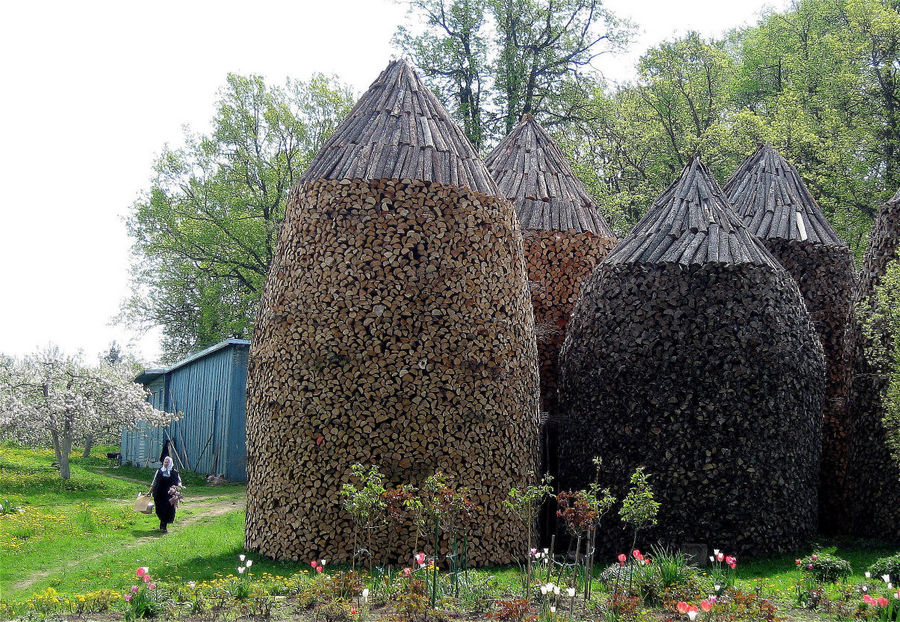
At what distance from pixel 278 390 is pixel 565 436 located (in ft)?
11.3

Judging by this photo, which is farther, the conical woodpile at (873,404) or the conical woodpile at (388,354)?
the conical woodpile at (873,404)

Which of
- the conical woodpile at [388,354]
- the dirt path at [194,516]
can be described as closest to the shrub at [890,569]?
the conical woodpile at [388,354]

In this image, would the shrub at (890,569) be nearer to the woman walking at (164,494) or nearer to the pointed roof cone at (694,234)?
the pointed roof cone at (694,234)

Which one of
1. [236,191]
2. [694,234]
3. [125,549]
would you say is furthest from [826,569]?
[236,191]

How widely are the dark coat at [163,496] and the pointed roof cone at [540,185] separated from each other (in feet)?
20.6

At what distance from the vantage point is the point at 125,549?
32.5 ft

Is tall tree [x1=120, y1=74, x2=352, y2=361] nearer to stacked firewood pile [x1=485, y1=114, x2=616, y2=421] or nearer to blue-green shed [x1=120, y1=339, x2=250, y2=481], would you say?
blue-green shed [x1=120, y1=339, x2=250, y2=481]

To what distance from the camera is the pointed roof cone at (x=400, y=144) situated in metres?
8.71

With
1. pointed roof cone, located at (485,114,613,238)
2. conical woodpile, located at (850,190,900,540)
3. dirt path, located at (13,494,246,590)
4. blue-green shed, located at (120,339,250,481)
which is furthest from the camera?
blue-green shed, located at (120,339,250,481)

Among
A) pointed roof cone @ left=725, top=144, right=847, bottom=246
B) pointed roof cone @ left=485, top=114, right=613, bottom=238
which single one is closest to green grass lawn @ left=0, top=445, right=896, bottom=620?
pointed roof cone @ left=725, top=144, right=847, bottom=246

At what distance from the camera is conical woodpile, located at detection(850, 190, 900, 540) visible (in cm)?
1009

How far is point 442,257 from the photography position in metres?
8.50

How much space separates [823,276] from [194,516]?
10.6m

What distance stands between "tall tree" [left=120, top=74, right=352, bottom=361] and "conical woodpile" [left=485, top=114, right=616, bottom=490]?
17320mm
